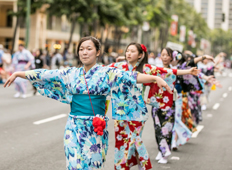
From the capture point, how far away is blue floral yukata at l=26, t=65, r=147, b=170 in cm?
410

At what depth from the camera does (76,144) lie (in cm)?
411

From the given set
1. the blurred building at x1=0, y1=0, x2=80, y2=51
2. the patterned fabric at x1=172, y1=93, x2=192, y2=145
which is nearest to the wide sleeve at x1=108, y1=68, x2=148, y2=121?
the patterned fabric at x1=172, y1=93, x2=192, y2=145

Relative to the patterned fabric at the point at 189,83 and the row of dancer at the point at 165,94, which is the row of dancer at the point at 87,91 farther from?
the patterned fabric at the point at 189,83

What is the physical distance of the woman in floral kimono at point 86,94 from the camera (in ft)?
13.4

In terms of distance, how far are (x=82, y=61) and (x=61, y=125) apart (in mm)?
6052

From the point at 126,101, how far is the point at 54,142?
11.4 feet

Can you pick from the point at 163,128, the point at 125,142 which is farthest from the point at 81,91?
the point at 163,128

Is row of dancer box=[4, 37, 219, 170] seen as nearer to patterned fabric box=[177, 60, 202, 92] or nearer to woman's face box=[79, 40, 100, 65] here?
woman's face box=[79, 40, 100, 65]

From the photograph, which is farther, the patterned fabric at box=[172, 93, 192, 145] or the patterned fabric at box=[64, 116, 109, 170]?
the patterned fabric at box=[172, 93, 192, 145]

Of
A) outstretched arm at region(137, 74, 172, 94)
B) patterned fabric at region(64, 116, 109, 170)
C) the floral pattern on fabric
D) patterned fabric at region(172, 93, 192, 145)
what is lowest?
patterned fabric at region(172, 93, 192, 145)

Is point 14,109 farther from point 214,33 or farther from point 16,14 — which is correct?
point 214,33

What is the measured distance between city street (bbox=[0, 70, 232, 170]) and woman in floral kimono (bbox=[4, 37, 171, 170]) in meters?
2.23

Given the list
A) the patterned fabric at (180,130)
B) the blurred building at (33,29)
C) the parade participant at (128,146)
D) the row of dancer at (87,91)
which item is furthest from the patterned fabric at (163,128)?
the blurred building at (33,29)

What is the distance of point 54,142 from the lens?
26.6 feet
